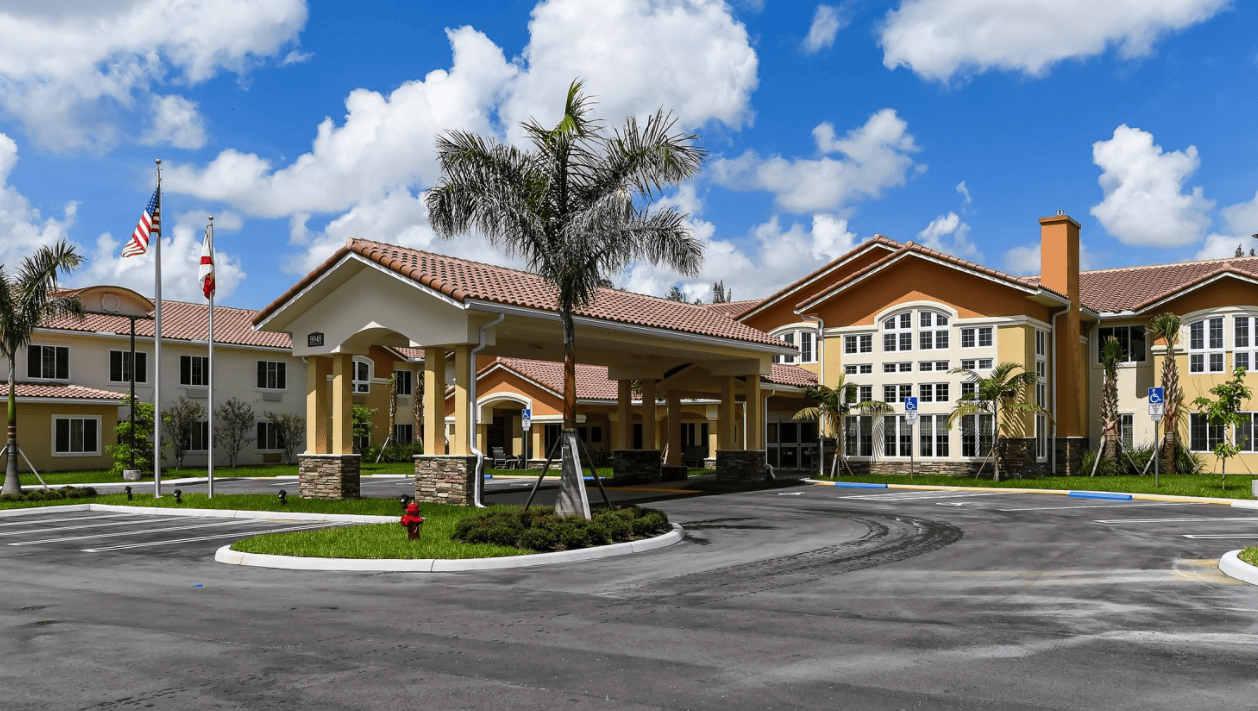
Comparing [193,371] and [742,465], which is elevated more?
[193,371]

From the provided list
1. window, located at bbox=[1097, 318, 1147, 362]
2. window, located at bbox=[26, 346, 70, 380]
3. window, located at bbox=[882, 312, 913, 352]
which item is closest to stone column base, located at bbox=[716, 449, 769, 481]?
window, located at bbox=[882, 312, 913, 352]

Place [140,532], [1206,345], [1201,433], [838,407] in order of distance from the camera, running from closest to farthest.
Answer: [140,532], [1206,345], [1201,433], [838,407]

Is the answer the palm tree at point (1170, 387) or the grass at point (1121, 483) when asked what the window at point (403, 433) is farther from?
the palm tree at point (1170, 387)

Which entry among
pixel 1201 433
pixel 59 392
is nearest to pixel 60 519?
pixel 59 392

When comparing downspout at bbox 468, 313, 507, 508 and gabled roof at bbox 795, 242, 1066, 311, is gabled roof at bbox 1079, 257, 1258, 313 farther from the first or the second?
downspout at bbox 468, 313, 507, 508

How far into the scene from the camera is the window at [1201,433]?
36.0 meters

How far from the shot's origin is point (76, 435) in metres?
42.2

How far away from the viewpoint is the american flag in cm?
2661

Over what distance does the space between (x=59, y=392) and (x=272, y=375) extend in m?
10.1

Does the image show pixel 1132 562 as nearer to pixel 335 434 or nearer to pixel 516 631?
pixel 516 631

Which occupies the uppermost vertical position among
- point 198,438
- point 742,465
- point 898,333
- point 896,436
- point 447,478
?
point 898,333

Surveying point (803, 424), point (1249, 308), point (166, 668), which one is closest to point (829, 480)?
point (803, 424)

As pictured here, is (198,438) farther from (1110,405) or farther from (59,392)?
(1110,405)

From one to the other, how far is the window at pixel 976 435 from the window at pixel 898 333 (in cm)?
331
